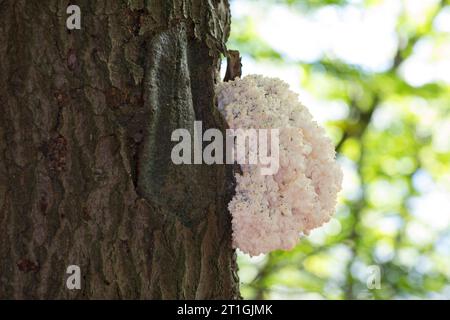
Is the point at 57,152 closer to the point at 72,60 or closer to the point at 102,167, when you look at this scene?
the point at 102,167

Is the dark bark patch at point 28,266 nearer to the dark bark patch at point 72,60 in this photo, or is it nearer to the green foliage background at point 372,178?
the dark bark patch at point 72,60

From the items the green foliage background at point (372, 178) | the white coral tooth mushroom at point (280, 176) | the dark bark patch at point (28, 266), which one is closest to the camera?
the dark bark patch at point (28, 266)

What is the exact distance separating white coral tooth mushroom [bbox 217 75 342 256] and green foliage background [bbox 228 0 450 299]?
358 centimetres

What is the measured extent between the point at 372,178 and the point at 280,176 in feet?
18.6

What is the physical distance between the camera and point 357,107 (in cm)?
755

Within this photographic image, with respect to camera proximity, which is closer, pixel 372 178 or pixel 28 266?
pixel 28 266

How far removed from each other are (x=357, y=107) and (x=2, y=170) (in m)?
6.28

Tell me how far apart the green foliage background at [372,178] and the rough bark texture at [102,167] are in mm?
3865

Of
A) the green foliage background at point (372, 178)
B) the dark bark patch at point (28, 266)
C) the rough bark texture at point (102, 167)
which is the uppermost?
the green foliage background at point (372, 178)

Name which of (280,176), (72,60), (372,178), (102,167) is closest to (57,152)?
(102,167)

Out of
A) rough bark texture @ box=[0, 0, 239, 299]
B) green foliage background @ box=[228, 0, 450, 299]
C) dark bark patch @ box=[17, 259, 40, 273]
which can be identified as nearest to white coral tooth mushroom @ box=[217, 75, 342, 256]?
rough bark texture @ box=[0, 0, 239, 299]

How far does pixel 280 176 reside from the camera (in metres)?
1.99

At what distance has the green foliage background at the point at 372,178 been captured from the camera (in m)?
5.88

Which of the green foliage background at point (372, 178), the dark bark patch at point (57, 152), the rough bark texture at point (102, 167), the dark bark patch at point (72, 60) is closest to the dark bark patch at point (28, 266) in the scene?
the rough bark texture at point (102, 167)
